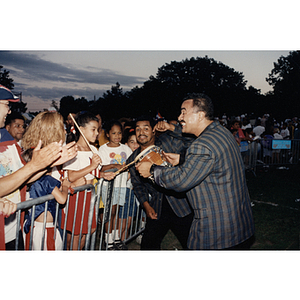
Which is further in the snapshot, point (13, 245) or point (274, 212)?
point (274, 212)

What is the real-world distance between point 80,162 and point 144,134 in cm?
112

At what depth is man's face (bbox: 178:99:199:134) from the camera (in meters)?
2.79

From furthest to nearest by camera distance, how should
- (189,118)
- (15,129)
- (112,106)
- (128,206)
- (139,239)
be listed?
(112,106)
(15,129)
(139,239)
(128,206)
(189,118)

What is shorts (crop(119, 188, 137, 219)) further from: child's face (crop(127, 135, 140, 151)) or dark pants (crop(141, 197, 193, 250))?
child's face (crop(127, 135, 140, 151))

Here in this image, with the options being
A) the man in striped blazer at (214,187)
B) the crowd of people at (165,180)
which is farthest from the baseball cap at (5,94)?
the man in striped blazer at (214,187)

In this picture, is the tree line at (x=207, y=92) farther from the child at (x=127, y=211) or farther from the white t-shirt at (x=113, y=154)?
the child at (x=127, y=211)

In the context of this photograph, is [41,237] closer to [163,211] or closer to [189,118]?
[163,211]

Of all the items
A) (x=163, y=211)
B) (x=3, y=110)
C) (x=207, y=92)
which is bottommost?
(x=163, y=211)

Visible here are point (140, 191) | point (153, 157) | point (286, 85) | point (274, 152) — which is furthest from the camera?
point (286, 85)

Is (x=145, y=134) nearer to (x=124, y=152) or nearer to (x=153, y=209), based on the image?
(x=124, y=152)

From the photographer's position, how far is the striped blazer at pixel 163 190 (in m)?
3.37

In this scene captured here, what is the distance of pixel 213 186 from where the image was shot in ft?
8.09

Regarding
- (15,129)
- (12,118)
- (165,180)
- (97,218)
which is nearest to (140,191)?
(97,218)

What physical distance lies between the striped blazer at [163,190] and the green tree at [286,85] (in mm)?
34429
